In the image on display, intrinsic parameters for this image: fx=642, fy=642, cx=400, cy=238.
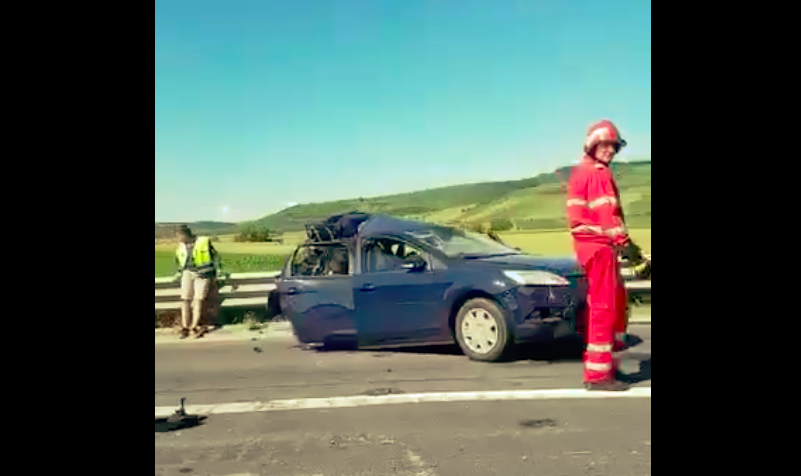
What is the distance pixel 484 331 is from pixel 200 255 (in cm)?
94

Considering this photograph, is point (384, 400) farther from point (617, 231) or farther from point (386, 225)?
point (617, 231)

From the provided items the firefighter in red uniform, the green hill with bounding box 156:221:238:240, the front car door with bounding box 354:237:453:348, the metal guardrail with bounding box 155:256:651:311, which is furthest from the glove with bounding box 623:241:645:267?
the green hill with bounding box 156:221:238:240

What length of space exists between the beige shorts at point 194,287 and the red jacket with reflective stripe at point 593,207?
A: 120 cm

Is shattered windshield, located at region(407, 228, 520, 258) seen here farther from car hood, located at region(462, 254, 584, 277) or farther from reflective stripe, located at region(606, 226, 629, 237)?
reflective stripe, located at region(606, 226, 629, 237)

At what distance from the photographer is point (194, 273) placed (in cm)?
209

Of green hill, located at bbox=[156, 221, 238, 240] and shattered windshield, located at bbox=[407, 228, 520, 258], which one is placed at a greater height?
green hill, located at bbox=[156, 221, 238, 240]

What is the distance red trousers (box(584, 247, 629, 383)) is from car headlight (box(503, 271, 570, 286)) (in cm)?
11

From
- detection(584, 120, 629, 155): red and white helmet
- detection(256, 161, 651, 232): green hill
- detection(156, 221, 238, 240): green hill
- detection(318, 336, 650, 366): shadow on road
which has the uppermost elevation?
detection(584, 120, 629, 155): red and white helmet

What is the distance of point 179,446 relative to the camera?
1.94 m

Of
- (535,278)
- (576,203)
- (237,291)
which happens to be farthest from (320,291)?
(576,203)

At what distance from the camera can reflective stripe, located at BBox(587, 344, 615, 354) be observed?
196 cm

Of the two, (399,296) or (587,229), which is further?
(399,296)
